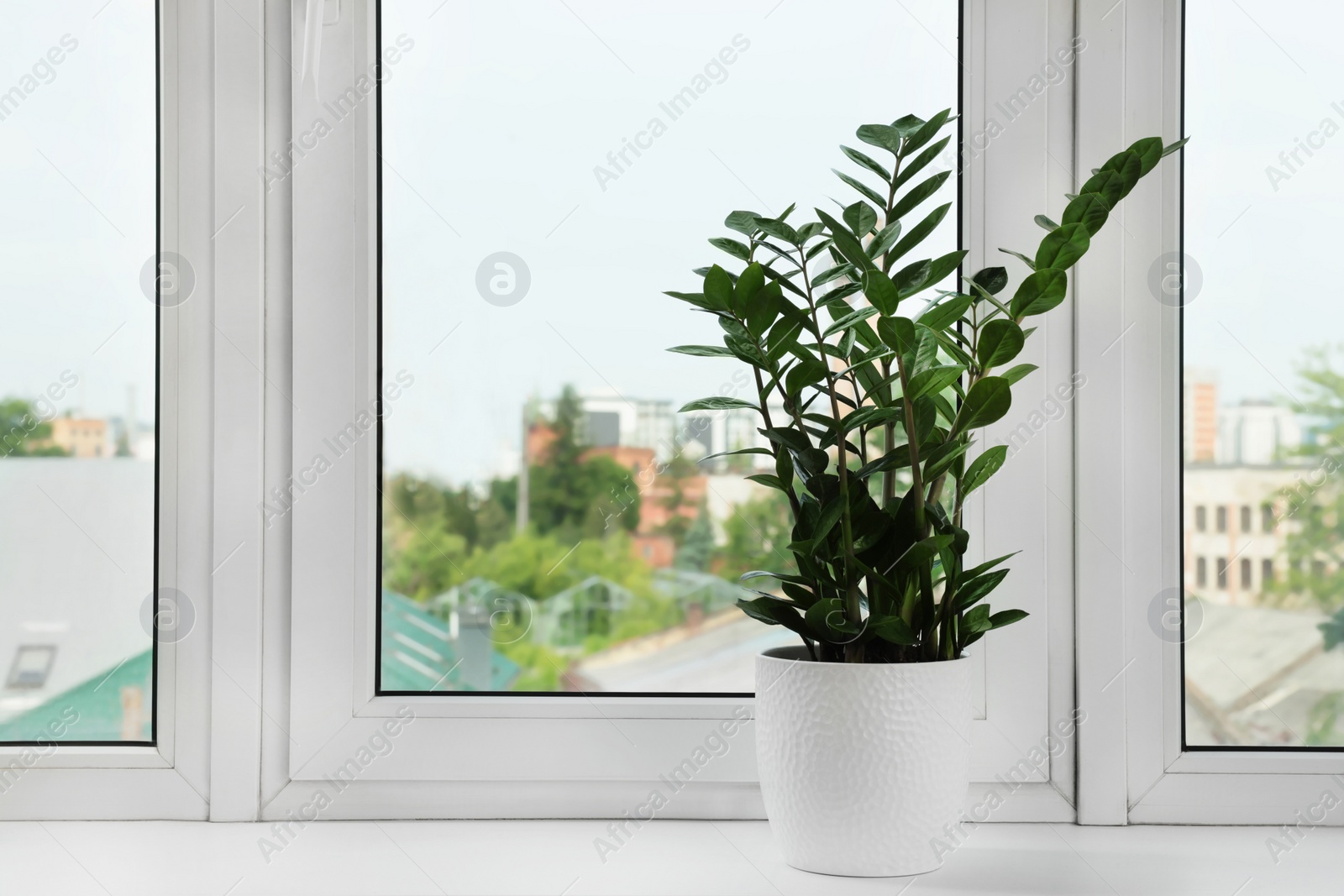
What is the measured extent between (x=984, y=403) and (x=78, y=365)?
874 millimetres

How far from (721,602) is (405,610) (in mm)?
322

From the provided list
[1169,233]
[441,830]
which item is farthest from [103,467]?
[1169,233]

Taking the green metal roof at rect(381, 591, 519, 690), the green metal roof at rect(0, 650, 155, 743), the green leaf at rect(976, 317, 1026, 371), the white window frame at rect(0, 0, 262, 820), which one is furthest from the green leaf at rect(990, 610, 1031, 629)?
the green metal roof at rect(0, 650, 155, 743)

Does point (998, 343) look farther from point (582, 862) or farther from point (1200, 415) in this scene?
point (582, 862)

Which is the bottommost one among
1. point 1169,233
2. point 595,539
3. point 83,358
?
point 595,539

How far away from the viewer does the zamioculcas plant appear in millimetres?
694

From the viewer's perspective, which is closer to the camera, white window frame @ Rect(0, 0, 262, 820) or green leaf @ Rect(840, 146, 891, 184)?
green leaf @ Rect(840, 146, 891, 184)

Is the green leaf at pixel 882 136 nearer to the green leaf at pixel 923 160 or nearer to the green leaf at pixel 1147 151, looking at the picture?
the green leaf at pixel 923 160

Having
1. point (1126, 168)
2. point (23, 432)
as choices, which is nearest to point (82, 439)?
point (23, 432)

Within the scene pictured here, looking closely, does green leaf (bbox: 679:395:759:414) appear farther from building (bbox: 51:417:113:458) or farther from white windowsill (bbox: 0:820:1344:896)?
building (bbox: 51:417:113:458)

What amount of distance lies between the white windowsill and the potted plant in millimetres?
78

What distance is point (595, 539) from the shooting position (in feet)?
3.03

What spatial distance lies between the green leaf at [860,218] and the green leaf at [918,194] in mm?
28

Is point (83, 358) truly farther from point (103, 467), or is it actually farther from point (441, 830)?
point (441, 830)
